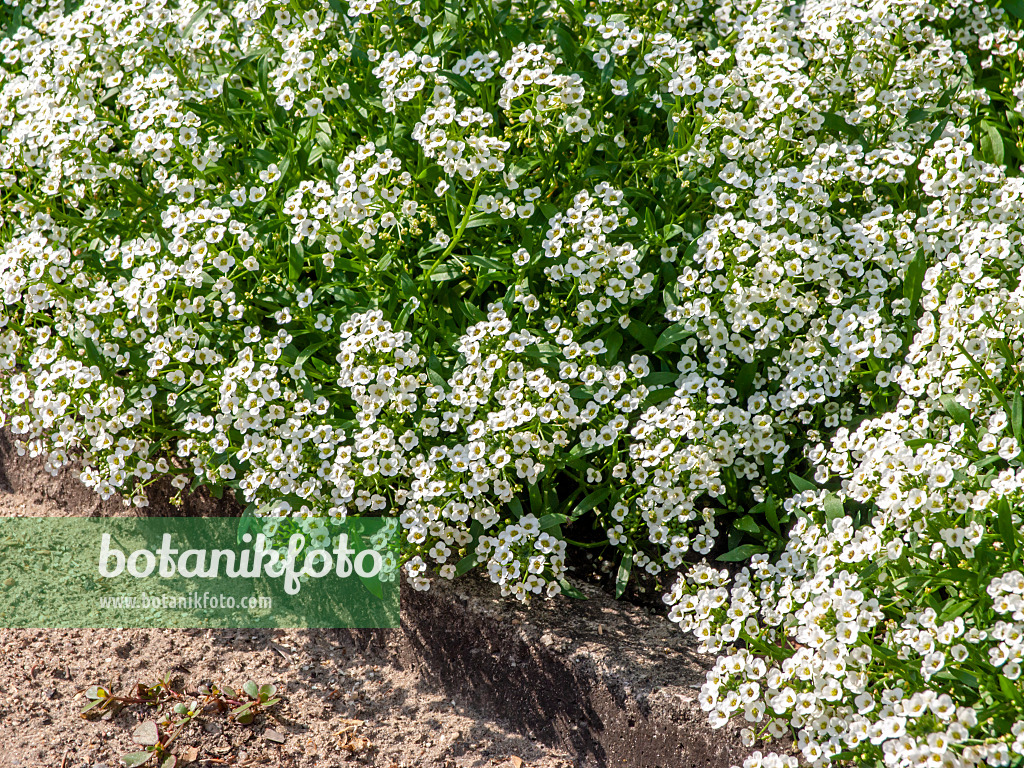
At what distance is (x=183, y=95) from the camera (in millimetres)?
4316

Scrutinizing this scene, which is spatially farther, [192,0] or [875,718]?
[192,0]

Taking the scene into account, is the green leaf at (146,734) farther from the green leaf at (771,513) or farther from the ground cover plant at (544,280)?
the green leaf at (771,513)

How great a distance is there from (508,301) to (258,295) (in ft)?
3.60

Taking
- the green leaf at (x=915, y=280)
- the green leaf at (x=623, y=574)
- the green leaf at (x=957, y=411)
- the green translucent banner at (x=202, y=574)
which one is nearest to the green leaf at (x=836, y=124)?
the green leaf at (x=915, y=280)

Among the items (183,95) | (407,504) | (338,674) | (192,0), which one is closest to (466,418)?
(407,504)

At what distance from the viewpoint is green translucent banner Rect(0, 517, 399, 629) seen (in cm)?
402

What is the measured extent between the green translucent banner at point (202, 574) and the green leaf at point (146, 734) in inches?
22.3

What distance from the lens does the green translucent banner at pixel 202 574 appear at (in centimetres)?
402

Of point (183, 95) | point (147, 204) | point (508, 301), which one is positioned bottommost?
point (508, 301)

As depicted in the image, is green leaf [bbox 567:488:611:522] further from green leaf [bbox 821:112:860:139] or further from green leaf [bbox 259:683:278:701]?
green leaf [bbox 821:112:860:139]

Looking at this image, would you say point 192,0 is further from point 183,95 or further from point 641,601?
point 641,601

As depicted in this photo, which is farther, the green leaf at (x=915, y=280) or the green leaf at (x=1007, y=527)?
the green leaf at (x=915, y=280)

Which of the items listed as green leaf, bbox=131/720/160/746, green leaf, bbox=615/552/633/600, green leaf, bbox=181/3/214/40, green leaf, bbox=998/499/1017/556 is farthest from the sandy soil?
green leaf, bbox=181/3/214/40

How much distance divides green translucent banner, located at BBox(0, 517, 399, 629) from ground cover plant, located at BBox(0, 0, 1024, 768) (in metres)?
0.17
